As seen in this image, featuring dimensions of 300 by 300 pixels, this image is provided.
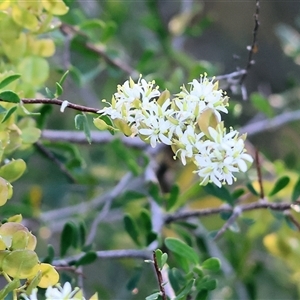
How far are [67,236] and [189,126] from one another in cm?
25

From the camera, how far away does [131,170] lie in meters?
0.73

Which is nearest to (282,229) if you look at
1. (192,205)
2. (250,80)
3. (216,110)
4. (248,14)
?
(192,205)

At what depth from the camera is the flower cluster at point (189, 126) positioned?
1.38ft

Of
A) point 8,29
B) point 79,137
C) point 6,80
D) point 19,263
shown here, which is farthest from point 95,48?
point 19,263

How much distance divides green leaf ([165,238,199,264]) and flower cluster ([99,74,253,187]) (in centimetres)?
12

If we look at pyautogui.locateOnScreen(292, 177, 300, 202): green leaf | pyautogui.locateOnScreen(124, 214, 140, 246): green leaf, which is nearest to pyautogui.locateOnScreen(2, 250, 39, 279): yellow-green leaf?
pyautogui.locateOnScreen(124, 214, 140, 246): green leaf

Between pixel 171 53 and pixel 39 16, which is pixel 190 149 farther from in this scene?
pixel 171 53

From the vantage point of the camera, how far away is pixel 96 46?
806 millimetres

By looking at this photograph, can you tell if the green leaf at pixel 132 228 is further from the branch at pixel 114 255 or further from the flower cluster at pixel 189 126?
the flower cluster at pixel 189 126

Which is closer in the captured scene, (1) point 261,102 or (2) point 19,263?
(2) point 19,263

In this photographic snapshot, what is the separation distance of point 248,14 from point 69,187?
971 millimetres

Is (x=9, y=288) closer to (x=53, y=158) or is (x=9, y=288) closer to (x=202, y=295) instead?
(x=202, y=295)

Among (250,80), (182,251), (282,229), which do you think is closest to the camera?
(182,251)

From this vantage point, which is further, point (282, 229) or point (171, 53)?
point (171, 53)
